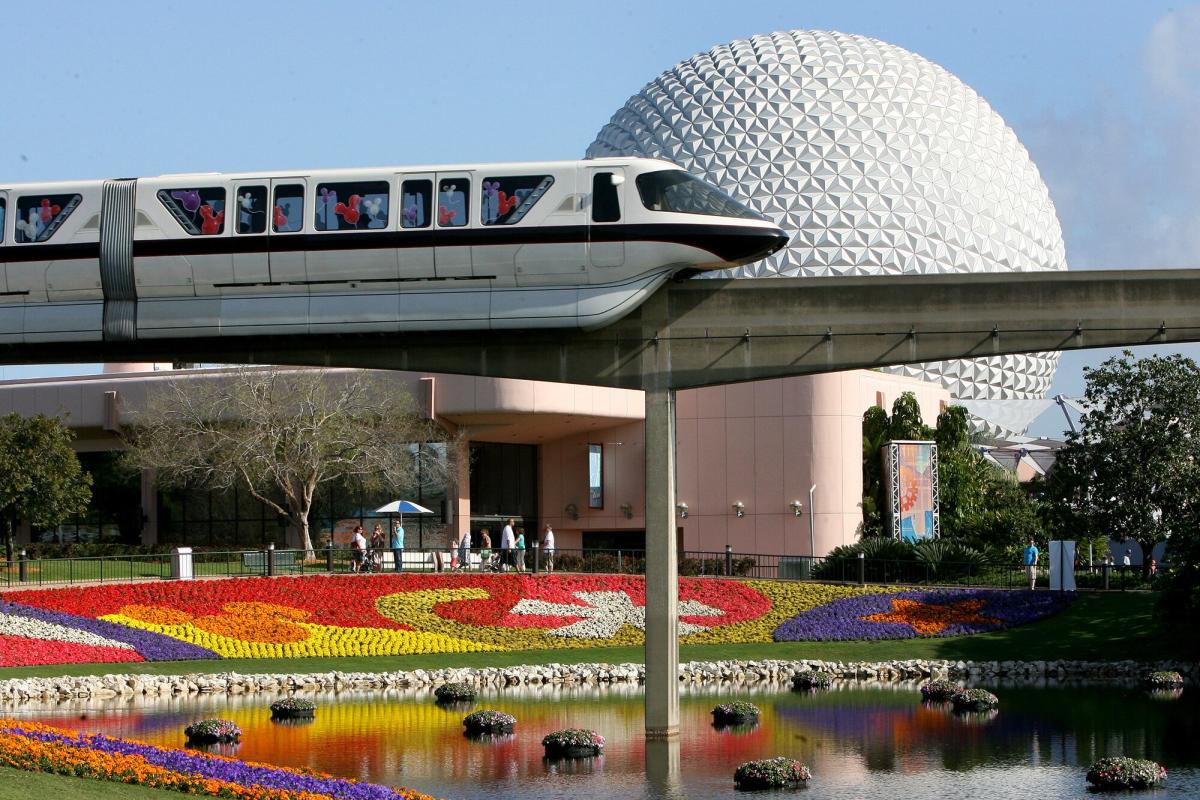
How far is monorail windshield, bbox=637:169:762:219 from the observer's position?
24797 mm

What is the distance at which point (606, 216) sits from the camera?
24.8m

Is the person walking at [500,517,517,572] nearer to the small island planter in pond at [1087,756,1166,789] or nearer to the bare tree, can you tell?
the bare tree

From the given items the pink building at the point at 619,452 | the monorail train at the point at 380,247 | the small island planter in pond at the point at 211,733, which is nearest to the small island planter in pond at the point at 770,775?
the monorail train at the point at 380,247

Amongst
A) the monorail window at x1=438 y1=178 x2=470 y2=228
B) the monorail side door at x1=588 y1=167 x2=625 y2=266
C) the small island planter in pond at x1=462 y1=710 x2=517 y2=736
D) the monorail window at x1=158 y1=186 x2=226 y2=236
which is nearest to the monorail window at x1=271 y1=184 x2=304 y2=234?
the monorail window at x1=158 y1=186 x2=226 y2=236

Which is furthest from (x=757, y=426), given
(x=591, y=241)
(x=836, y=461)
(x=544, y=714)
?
(x=591, y=241)

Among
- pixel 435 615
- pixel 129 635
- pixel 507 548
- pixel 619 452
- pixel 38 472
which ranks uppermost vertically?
pixel 619 452

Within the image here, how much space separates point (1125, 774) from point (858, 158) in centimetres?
5021

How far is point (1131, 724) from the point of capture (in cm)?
2706

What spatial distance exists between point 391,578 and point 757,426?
56.3 feet

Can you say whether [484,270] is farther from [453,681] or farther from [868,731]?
[453,681]

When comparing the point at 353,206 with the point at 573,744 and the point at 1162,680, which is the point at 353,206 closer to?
the point at 573,744

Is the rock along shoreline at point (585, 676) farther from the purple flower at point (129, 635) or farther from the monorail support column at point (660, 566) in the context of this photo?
the monorail support column at point (660, 566)

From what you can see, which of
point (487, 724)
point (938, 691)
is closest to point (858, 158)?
point (938, 691)

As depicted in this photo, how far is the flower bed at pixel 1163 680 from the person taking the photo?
3297cm
